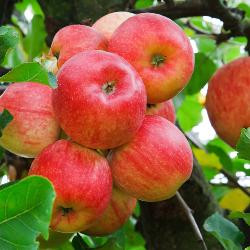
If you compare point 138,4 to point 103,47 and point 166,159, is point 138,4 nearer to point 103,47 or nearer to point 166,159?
point 103,47

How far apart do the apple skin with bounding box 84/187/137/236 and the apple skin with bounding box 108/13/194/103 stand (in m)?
0.19

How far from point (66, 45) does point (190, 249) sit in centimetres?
59

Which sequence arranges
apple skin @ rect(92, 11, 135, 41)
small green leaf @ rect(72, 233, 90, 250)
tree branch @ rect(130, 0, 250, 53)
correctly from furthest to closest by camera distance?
tree branch @ rect(130, 0, 250, 53)
small green leaf @ rect(72, 233, 90, 250)
apple skin @ rect(92, 11, 135, 41)

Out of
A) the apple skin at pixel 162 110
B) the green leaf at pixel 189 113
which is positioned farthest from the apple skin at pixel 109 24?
the green leaf at pixel 189 113

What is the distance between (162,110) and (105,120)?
195mm

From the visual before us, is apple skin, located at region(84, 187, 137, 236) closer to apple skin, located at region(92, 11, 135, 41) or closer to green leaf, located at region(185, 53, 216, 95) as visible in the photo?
apple skin, located at region(92, 11, 135, 41)

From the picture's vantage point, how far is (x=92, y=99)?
2.88 ft

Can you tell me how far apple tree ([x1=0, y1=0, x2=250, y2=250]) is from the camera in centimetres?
79

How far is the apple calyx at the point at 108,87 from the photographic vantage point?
2.94 feet

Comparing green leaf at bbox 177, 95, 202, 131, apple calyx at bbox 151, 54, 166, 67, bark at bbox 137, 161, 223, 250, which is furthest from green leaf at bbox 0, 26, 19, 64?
green leaf at bbox 177, 95, 202, 131

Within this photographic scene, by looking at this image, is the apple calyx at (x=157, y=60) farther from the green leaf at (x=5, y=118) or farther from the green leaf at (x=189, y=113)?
the green leaf at (x=189, y=113)

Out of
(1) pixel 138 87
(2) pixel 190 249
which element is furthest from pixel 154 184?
(2) pixel 190 249

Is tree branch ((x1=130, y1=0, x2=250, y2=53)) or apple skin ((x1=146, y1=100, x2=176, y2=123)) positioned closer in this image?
apple skin ((x1=146, y1=100, x2=176, y2=123))

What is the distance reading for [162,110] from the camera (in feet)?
3.45
